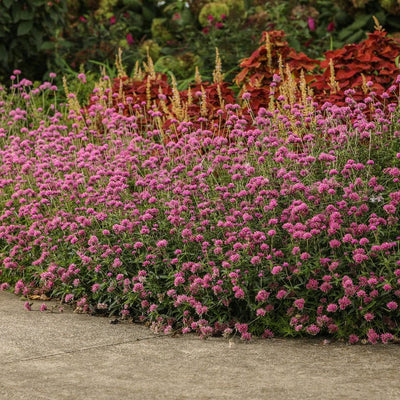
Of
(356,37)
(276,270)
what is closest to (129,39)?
(356,37)

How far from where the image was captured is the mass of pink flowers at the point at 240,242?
14.1 feet

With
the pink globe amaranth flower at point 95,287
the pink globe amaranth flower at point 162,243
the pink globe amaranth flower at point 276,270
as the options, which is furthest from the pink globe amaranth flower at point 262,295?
the pink globe amaranth flower at point 95,287

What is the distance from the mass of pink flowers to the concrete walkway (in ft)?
0.51

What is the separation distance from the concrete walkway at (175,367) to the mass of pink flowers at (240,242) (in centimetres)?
16

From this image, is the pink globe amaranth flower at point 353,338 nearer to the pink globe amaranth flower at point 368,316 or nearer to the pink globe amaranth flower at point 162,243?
the pink globe amaranth flower at point 368,316

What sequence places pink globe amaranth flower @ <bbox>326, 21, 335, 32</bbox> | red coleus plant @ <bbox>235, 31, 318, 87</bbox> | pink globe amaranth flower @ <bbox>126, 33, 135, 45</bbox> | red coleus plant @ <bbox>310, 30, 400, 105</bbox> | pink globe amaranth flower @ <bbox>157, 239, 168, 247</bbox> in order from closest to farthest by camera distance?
pink globe amaranth flower @ <bbox>157, 239, 168, 247</bbox>, red coleus plant @ <bbox>310, 30, 400, 105</bbox>, red coleus plant @ <bbox>235, 31, 318, 87</bbox>, pink globe amaranth flower @ <bbox>326, 21, 335, 32</bbox>, pink globe amaranth flower @ <bbox>126, 33, 135, 45</bbox>

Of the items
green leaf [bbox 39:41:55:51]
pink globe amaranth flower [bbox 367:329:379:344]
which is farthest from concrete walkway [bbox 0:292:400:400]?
green leaf [bbox 39:41:55:51]

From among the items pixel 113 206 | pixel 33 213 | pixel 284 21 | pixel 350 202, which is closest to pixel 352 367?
pixel 350 202

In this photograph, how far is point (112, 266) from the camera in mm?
4949

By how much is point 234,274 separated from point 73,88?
21.4 feet

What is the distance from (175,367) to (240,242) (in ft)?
3.33

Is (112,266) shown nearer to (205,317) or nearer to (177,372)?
(205,317)

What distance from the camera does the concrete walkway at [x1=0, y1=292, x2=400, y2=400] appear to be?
11.6ft

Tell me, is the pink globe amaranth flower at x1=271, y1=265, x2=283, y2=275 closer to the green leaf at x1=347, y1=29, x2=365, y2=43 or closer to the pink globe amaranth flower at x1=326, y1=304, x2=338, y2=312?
the pink globe amaranth flower at x1=326, y1=304, x2=338, y2=312
